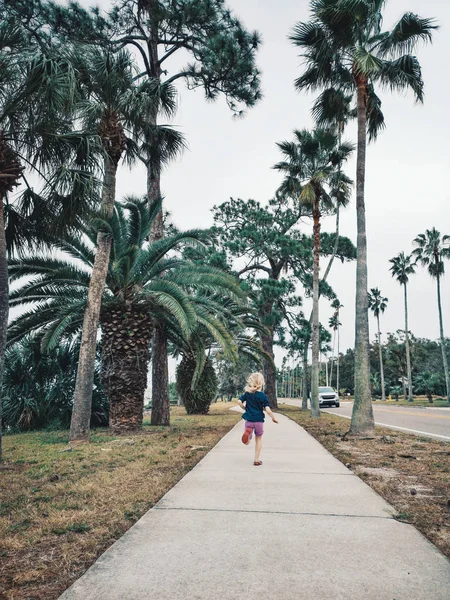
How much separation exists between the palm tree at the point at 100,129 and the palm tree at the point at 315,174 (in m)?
8.93

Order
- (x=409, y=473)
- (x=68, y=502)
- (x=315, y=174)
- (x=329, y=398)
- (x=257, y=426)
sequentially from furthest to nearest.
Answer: (x=329, y=398), (x=315, y=174), (x=257, y=426), (x=409, y=473), (x=68, y=502)

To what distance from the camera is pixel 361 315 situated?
11.4 m

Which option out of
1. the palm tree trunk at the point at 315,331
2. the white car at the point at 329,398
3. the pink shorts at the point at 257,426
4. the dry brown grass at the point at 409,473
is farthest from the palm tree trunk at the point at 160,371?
the white car at the point at 329,398

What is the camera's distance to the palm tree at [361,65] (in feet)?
36.9

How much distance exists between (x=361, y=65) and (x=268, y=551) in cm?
1115

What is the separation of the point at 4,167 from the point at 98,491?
523 cm

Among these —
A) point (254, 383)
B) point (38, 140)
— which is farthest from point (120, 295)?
point (254, 383)

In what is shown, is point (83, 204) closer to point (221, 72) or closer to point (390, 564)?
point (390, 564)

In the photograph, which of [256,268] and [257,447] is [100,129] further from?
[256,268]

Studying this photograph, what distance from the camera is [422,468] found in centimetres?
652

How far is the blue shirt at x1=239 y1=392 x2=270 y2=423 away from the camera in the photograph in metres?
6.88

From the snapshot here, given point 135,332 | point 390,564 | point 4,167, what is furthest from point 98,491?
point 135,332

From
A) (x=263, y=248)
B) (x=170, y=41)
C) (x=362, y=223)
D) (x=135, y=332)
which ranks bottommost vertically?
(x=135, y=332)

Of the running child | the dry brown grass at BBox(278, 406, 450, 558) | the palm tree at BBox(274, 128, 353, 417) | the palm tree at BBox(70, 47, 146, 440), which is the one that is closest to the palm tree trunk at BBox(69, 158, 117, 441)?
the palm tree at BBox(70, 47, 146, 440)
